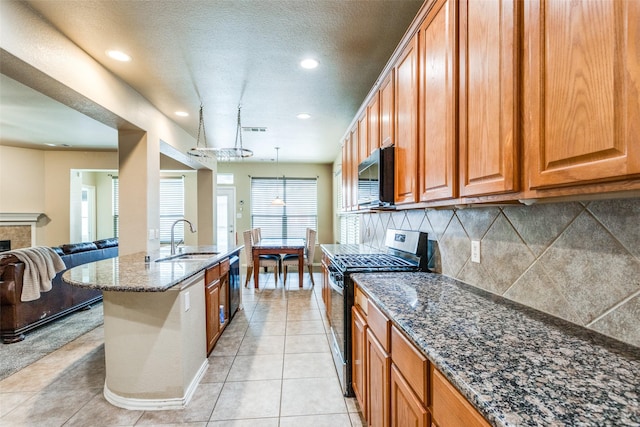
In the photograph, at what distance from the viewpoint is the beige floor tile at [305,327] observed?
3.30 meters

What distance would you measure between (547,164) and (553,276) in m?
0.55

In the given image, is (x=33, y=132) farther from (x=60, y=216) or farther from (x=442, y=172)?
(x=442, y=172)

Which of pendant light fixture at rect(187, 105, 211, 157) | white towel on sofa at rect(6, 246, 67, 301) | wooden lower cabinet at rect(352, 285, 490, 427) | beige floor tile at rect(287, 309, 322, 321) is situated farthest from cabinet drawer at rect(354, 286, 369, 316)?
white towel on sofa at rect(6, 246, 67, 301)

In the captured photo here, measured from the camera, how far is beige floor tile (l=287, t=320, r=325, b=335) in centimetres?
330

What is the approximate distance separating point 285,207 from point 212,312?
15.9 ft

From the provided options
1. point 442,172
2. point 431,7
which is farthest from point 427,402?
point 431,7

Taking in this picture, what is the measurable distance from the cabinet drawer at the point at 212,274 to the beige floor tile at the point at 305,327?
103 centimetres

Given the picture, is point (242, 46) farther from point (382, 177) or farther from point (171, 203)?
point (171, 203)

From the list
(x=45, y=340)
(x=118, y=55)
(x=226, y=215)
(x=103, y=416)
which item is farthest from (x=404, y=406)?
(x=226, y=215)

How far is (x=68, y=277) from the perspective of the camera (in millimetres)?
1917

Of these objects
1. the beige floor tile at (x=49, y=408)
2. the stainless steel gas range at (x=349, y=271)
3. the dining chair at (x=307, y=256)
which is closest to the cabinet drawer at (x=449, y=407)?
the stainless steel gas range at (x=349, y=271)

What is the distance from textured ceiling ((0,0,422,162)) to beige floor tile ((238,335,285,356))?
2.55m

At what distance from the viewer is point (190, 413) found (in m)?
1.97

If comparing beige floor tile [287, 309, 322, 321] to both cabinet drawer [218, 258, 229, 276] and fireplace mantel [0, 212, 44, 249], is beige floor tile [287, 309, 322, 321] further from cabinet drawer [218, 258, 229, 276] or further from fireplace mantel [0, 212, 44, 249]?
fireplace mantel [0, 212, 44, 249]
